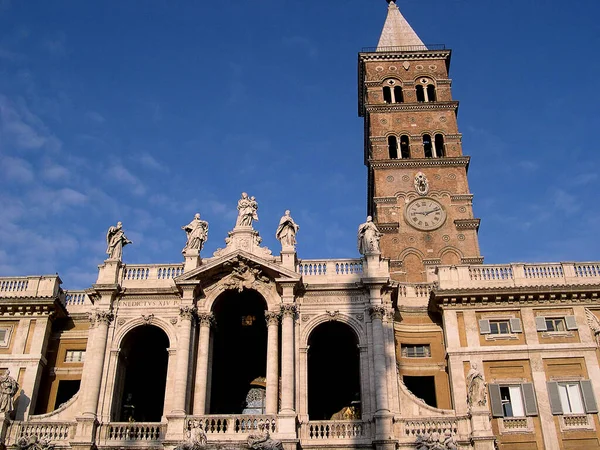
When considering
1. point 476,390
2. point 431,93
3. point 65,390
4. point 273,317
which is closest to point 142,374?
point 65,390

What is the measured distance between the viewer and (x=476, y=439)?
98.6 feet

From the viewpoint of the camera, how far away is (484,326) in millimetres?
34500

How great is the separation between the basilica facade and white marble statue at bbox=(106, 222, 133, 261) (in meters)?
0.12

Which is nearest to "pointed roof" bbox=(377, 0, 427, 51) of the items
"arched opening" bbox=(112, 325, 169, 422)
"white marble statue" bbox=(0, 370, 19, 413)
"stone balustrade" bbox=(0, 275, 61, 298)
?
"arched opening" bbox=(112, 325, 169, 422)

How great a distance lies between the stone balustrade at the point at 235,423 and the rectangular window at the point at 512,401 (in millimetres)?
10845

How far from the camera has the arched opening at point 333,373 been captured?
3575 centimetres

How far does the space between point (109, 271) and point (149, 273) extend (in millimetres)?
1987

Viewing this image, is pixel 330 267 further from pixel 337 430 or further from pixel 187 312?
pixel 337 430

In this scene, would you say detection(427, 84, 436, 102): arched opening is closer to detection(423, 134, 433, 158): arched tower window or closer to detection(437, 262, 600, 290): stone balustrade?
detection(423, 134, 433, 158): arched tower window

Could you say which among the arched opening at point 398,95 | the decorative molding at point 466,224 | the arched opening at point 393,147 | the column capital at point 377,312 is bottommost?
the column capital at point 377,312

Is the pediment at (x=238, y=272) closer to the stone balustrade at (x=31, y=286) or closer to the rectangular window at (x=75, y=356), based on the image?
the rectangular window at (x=75, y=356)

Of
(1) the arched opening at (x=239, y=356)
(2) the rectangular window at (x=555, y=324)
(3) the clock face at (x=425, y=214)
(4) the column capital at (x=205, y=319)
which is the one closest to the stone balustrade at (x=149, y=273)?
(4) the column capital at (x=205, y=319)

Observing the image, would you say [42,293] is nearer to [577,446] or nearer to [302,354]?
[302,354]

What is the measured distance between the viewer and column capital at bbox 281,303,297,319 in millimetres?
33594
